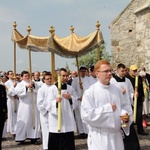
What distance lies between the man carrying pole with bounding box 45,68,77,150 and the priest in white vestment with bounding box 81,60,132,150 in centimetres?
199

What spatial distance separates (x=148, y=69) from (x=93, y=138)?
13.2 meters

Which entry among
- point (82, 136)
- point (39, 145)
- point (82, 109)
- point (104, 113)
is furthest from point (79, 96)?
point (104, 113)

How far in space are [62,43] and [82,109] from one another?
4.91 m

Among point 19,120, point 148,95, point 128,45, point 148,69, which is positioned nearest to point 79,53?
point 19,120

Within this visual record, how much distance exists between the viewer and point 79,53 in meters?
8.93

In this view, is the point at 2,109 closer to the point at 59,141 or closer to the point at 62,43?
the point at 59,141

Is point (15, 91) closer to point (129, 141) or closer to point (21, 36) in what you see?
point (21, 36)

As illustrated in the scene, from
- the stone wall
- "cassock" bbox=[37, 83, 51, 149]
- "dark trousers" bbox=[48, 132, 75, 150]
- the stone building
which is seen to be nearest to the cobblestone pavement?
"cassock" bbox=[37, 83, 51, 149]

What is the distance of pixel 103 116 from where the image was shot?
13.9 ft

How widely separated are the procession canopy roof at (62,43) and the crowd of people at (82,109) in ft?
2.38

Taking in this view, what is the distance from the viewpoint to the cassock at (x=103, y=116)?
4266 mm

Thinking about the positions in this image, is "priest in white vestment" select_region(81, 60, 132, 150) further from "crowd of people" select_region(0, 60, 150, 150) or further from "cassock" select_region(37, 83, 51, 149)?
"cassock" select_region(37, 83, 51, 149)

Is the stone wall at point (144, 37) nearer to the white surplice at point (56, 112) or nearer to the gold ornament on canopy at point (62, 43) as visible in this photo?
the gold ornament on canopy at point (62, 43)

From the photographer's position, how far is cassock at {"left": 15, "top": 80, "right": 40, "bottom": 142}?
29.3 ft
